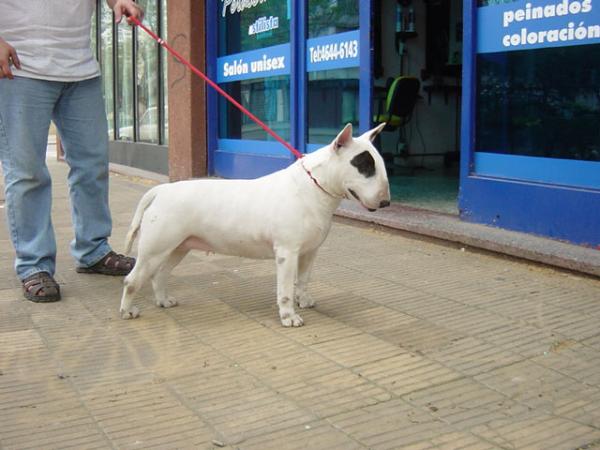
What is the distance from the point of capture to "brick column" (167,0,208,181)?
927 centimetres

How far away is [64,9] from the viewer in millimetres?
4449

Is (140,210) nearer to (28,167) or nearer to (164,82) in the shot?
(28,167)

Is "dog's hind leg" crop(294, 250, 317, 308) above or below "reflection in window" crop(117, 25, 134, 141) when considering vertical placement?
below

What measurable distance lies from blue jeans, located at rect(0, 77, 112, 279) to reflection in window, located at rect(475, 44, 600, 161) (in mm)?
2858

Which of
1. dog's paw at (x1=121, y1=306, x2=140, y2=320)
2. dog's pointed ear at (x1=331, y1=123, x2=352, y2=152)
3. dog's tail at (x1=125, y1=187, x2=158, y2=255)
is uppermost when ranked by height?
dog's pointed ear at (x1=331, y1=123, x2=352, y2=152)

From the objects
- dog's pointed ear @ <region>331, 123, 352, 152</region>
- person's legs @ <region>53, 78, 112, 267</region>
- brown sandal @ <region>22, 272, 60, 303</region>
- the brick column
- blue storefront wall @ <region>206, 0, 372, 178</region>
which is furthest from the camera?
the brick column

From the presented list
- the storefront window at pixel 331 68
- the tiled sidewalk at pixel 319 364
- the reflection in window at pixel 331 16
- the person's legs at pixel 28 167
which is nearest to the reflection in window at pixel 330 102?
the storefront window at pixel 331 68

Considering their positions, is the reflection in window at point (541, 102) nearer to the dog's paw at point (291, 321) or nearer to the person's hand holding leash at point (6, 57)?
the dog's paw at point (291, 321)

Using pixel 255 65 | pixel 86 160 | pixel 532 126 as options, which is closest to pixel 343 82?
pixel 255 65

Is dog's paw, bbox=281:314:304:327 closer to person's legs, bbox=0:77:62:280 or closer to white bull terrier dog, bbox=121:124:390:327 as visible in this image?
white bull terrier dog, bbox=121:124:390:327

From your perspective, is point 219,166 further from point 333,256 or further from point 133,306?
point 133,306

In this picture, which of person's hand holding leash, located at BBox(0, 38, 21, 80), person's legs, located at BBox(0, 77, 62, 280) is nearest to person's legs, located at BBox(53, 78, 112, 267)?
person's legs, located at BBox(0, 77, 62, 280)

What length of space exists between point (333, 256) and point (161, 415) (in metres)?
2.91

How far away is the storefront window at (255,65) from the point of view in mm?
8195
